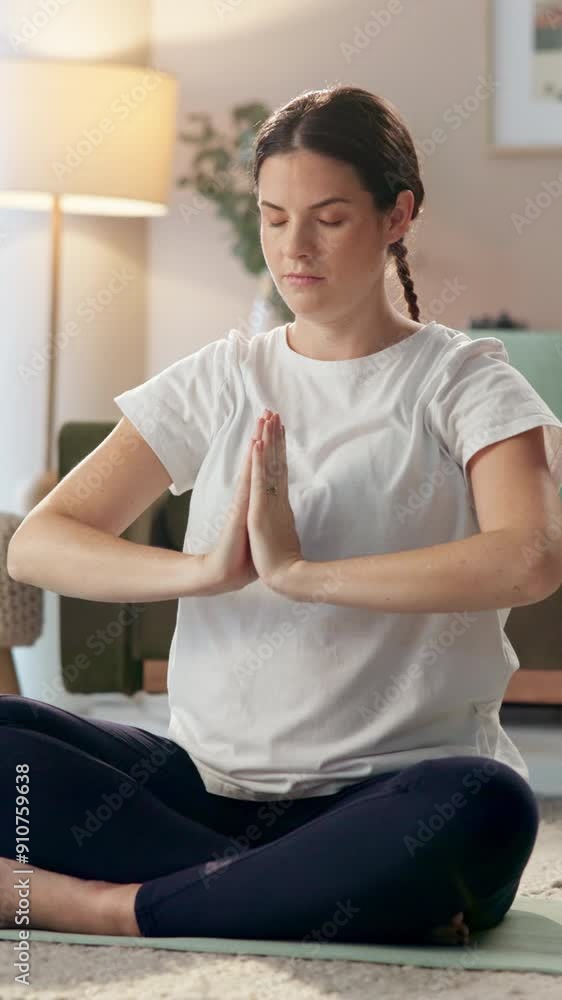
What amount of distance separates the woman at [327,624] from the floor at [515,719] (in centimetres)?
128

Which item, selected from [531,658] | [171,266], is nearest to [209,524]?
[531,658]

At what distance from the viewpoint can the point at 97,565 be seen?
1558 millimetres

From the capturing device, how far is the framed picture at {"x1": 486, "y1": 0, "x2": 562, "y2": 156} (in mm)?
4309

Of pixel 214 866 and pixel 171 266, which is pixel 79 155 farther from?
pixel 214 866

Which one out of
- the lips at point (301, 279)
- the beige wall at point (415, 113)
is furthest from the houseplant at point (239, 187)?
the lips at point (301, 279)

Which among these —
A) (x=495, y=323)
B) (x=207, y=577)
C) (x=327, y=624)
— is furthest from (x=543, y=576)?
(x=495, y=323)

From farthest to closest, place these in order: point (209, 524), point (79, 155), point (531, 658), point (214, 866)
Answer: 1. point (79, 155)
2. point (531, 658)
3. point (209, 524)
4. point (214, 866)

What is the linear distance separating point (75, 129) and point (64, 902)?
2.51 meters

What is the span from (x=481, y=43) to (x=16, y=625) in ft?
8.06

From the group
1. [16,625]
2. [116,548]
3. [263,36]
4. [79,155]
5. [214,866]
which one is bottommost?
[16,625]

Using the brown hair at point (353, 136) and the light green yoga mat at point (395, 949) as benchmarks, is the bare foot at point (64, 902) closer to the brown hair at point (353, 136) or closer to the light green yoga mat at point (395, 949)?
the light green yoga mat at point (395, 949)

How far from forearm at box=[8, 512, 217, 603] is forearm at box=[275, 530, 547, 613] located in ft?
0.40

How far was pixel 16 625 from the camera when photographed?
115 inches

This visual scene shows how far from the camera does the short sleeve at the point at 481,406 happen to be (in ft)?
4.85
